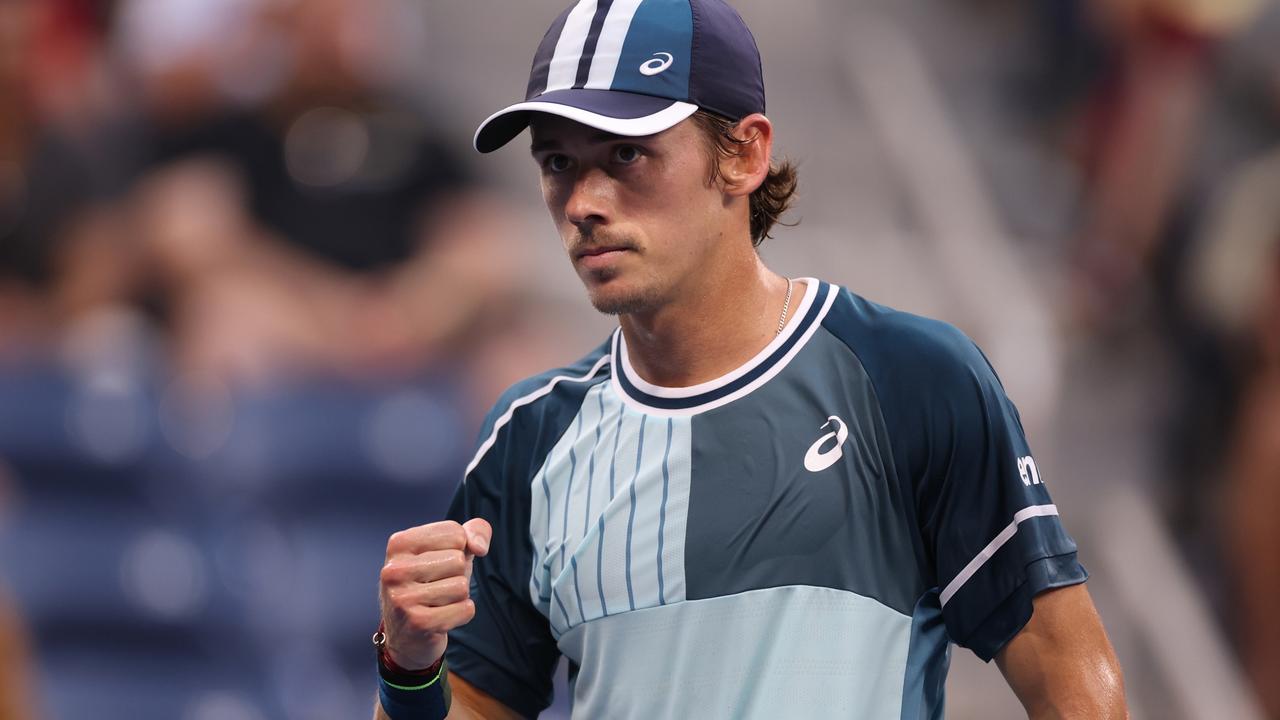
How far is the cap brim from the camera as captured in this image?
2488 mm

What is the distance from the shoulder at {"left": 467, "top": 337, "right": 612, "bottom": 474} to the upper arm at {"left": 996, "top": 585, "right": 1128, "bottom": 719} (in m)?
0.85

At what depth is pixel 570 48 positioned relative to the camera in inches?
104

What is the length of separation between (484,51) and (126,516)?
294 centimetres

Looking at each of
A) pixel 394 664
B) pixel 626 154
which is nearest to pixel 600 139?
pixel 626 154

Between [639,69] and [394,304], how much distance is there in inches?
172

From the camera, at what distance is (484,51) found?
8141 millimetres

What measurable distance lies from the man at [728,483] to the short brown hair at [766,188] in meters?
0.01

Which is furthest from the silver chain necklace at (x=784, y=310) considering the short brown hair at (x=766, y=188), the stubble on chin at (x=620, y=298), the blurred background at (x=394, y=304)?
the blurred background at (x=394, y=304)

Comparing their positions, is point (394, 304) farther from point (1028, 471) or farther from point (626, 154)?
point (1028, 471)

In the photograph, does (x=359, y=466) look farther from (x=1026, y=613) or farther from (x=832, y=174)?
(x=1026, y=613)

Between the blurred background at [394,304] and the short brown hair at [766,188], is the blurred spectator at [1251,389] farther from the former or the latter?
the short brown hair at [766,188]

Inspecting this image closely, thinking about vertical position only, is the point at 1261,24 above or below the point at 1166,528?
above

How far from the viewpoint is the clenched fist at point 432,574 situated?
8.13 ft

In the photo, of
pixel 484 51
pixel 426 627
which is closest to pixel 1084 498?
pixel 484 51
